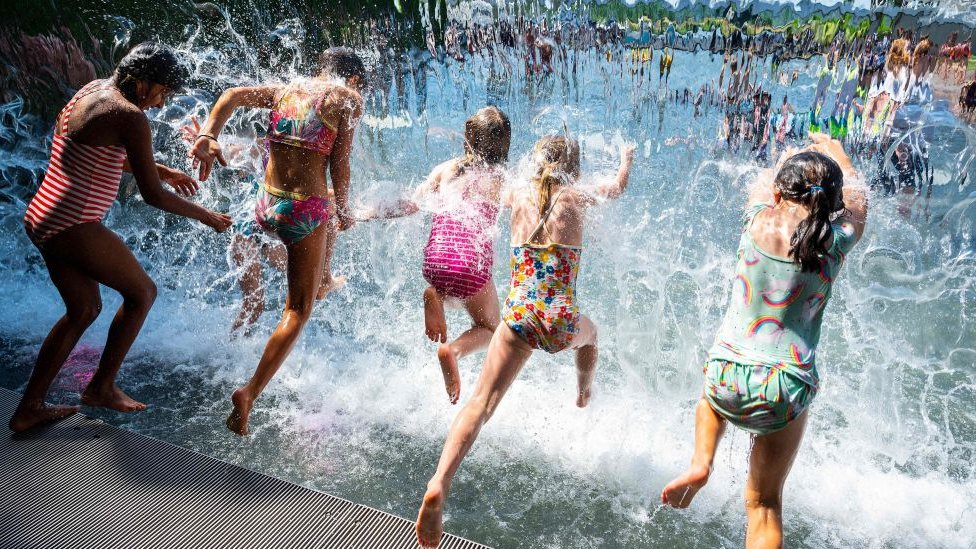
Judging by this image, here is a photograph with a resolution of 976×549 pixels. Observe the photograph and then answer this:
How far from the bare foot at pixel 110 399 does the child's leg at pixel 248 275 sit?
Answer: 867mm

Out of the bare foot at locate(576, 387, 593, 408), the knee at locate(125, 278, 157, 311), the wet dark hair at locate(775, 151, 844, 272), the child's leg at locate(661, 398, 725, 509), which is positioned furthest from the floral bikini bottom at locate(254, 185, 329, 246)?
the wet dark hair at locate(775, 151, 844, 272)

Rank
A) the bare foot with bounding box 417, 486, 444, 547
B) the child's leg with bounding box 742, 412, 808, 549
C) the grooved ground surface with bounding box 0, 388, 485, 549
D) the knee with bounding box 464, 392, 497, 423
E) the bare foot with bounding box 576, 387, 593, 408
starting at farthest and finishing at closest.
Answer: the bare foot with bounding box 576, 387, 593, 408 → the knee with bounding box 464, 392, 497, 423 → the grooved ground surface with bounding box 0, 388, 485, 549 → the bare foot with bounding box 417, 486, 444, 547 → the child's leg with bounding box 742, 412, 808, 549

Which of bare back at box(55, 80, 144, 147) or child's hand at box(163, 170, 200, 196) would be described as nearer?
bare back at box(55, 80, 144, 147)

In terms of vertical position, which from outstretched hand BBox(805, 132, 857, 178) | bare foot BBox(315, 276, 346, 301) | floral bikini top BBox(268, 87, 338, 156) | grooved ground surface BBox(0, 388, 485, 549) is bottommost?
grooved ground surface BBox(0, 388, 485, 549)

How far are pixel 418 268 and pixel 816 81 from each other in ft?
12.4

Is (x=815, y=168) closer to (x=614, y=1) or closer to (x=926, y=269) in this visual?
(x=614, y=1)

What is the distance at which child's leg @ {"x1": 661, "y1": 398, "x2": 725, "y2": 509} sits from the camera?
7.73 ft

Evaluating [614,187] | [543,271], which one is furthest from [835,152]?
[543,271]

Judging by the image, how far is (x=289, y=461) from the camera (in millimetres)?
3621

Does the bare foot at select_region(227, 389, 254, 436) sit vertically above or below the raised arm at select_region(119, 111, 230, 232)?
below

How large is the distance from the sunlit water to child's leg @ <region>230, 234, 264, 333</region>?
0.49m

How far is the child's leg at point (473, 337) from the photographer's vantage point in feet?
11.2

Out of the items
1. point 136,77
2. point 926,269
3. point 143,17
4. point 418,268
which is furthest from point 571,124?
point 143,17

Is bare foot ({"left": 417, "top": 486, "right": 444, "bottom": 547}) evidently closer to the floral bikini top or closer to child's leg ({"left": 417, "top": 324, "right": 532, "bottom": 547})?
child's leg ({"left": 417, "top": 324, "right": 532, "bottom": 547})
